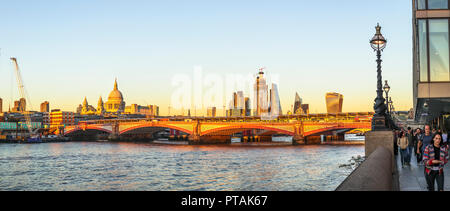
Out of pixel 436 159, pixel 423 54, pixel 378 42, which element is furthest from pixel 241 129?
pixel 436 159

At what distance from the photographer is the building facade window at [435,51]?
18578 mm

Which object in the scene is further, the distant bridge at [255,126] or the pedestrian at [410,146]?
the distant bridge at [255,126]

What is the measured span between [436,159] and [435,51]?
1178 centimetres

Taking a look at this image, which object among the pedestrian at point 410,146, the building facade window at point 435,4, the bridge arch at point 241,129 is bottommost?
the bridge arch at point 241,129

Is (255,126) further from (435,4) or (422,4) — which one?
(435,4)

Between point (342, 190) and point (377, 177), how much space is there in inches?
50.8

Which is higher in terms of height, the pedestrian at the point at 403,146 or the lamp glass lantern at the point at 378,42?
the lamp glass lantern at the point at 378,42

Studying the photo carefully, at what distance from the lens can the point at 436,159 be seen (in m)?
8.77

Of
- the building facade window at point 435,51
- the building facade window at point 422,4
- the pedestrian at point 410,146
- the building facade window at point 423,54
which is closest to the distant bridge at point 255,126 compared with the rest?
the pedestrian at point 410,146

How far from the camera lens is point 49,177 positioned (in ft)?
114

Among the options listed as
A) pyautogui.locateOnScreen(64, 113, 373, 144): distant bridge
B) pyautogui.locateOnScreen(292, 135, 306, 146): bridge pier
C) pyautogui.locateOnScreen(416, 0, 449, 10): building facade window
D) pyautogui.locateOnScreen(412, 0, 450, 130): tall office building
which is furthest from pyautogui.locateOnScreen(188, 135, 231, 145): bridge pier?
pyautogui.locateOnScreen(416, 0, 449, 10): building facade window

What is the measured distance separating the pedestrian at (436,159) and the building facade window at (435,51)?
37.7ft

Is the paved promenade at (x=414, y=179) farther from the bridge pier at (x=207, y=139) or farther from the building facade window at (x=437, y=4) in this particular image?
the bridge pier at (x=207, y=139)
